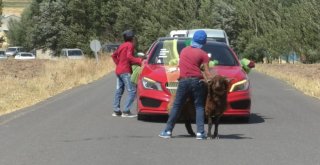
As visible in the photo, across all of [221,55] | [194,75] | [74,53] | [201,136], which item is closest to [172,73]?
[221,55]

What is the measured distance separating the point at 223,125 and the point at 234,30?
146 feet

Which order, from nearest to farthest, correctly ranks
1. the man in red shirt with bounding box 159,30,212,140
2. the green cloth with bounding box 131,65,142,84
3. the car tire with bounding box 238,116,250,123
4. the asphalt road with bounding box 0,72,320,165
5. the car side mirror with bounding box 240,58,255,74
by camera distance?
the asphalt road with bounding box 0,72,320,165 < the man in red shirt with bounding box 159,30,212,140 < the car tire with bounding box 238,116,250,123 < the car side mirror with bounding box 240,58,255,74 < the green cloth with bounding box 131,65,142,84

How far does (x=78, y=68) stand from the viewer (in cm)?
3591

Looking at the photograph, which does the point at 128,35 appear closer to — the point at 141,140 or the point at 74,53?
the point at 141,140

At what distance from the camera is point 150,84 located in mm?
13438

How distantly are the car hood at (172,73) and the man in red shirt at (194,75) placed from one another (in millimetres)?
2215

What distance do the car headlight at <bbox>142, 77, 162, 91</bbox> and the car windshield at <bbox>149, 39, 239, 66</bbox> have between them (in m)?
0.80

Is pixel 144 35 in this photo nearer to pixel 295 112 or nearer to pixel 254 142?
pixel 295 112

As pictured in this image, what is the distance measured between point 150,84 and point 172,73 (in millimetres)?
497

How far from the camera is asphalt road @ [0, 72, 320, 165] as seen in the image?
926 cm

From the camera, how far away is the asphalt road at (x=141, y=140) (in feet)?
30.4

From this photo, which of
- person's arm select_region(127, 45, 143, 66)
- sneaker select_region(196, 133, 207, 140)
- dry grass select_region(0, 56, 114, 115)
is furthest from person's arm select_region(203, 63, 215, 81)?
dry grass select_region(0, 56, 114, 115)

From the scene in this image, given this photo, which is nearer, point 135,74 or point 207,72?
point 207,72

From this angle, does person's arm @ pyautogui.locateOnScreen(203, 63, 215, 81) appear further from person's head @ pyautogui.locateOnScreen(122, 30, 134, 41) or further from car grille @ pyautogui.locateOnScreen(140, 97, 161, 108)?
person's head @ pyautogui.locateOnScreen(122, 30, 134, 41)
